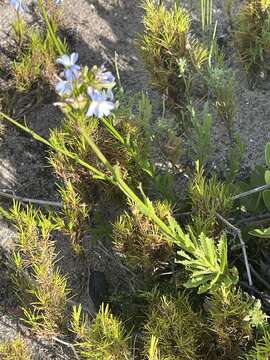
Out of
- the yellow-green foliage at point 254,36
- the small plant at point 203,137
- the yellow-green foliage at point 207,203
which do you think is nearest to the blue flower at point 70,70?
the yellow-green foliage at point 207,203

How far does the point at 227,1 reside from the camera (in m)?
2.52

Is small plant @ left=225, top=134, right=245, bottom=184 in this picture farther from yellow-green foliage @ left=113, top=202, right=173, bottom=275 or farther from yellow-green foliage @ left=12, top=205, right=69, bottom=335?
yellow-green foliage @ left=12, top=205, right=69, bottom=335

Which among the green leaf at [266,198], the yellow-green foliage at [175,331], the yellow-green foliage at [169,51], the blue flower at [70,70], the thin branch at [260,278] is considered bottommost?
the thin branch at [260,278]

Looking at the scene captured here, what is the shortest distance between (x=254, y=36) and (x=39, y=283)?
1159mm

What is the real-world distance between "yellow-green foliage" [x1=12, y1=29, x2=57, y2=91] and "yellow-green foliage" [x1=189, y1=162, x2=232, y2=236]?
0.82m

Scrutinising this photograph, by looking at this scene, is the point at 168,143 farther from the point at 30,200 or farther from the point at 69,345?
the point at 69,345

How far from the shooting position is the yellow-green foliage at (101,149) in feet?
6.32

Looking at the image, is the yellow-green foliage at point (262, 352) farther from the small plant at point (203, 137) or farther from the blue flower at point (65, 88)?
the blue flower at point (65, 88)

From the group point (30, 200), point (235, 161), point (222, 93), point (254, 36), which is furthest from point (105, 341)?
point (254, 36)

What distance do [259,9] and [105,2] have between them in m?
0.77

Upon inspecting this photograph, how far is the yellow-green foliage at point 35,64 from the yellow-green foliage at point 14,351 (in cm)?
95

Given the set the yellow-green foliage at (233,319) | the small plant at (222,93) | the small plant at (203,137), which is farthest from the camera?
the small plant at (222,93)

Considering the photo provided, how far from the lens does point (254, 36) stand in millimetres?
2205

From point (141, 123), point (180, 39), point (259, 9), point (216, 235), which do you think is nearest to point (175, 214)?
point (216, 235)
